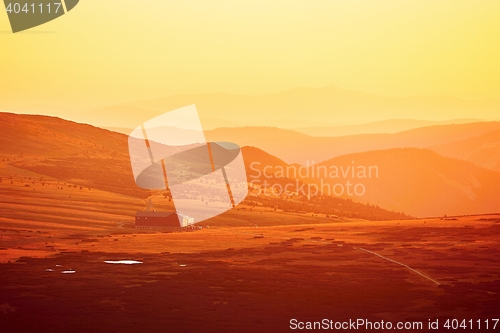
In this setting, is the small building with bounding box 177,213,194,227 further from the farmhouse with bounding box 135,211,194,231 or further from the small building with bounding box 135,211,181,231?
the small building with bounding box 135,211,181,231

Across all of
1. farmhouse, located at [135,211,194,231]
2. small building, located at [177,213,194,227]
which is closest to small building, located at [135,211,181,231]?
farmhouse, located at [135,211,194,231]

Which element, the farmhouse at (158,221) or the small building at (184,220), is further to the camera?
the small building at (184,220)

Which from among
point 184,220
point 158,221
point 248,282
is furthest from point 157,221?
point 248,282

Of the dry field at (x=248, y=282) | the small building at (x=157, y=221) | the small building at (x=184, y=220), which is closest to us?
the dry field at (x=248, y=282)

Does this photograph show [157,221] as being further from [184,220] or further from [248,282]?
[248,282]

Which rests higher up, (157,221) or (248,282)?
(157,221)

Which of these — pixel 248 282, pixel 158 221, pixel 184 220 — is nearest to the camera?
pixel 248 282

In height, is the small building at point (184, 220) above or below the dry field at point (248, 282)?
above

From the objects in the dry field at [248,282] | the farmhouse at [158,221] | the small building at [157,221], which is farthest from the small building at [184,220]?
the dry field at [248,282]

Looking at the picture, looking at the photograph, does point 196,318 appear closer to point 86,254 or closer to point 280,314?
point 280,314

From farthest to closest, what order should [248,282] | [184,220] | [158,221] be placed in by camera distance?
[184,220] < [158,221] < [248,282]

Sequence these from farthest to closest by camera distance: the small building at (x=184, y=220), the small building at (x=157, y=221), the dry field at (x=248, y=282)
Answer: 1. the small building at (x=184, y=220)
2. the small building at (x=157, y=221)
3. the dry field at (x=248, y=282)

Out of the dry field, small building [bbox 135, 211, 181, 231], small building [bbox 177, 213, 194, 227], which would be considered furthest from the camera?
small building [bbox 177, 213, 194, 227]

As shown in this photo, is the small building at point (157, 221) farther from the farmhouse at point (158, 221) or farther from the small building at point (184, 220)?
the small building at point (184, 220)
